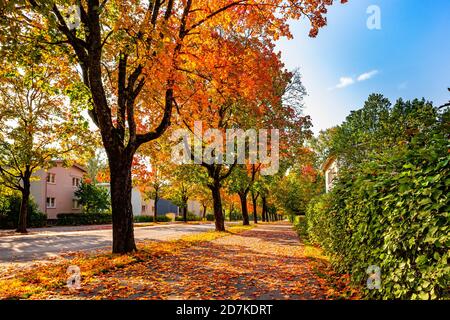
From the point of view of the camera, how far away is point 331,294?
6051 millimetres

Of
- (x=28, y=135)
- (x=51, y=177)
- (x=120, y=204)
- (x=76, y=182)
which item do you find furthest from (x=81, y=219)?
(x=120, y=204)

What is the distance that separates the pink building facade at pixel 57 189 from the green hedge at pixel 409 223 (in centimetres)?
4084

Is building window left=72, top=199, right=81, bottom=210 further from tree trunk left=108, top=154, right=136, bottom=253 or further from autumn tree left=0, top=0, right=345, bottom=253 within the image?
tree trunk left=108, top=154, right=136, bottom=253

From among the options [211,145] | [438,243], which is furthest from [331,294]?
[211,145]

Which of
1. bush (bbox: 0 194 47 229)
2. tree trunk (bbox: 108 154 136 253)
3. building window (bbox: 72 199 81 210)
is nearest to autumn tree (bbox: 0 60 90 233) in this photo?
bush (bbox: 0 194 47 229)

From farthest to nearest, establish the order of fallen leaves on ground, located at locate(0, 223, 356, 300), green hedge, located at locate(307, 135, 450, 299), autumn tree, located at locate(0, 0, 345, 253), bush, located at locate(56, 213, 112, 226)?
1. bush, located at locate(56, 213, 112, 226)
2. autumn tree, located at locate(0, 0, 345, 253)
3. fallen leaves on ground, located at locate(0, 223, 356, 300)
4. green hedge, located at locate(307, 135, 450, 299)

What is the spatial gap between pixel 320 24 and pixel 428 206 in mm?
9708

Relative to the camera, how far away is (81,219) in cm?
4181

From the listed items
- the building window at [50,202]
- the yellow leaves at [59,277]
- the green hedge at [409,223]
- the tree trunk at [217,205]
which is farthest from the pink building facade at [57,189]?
the green hedge at [409,223]

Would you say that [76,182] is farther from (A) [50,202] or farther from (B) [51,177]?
(A) [50,202]

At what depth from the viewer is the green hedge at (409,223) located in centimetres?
310

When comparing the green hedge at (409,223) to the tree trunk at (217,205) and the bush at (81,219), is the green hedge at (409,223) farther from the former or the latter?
the bush at (81,219)

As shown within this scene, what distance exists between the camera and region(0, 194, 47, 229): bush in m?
31.3

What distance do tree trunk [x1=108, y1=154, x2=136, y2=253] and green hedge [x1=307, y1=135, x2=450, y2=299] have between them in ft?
27.5
